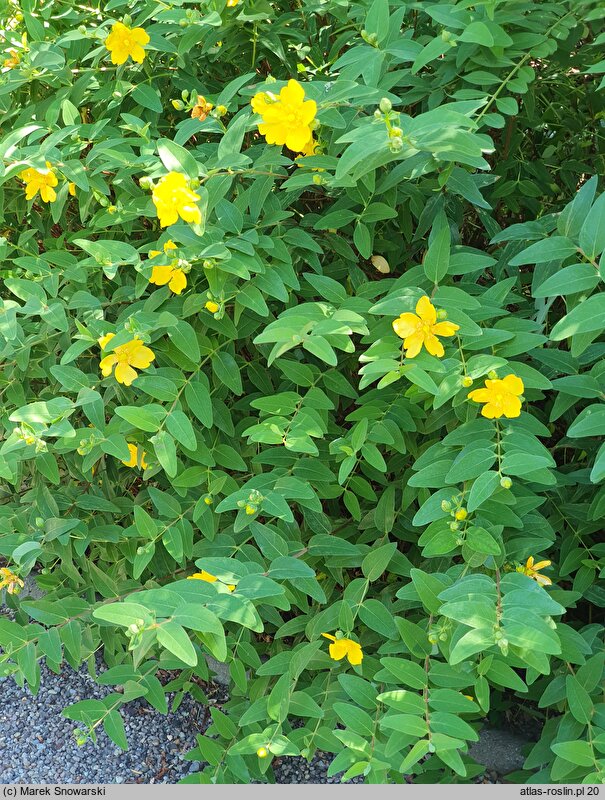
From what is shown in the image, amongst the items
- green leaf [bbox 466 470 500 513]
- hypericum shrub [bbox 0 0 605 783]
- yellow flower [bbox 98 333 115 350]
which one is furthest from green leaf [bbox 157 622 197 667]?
yellow flower [bbox 98 333 115 350]

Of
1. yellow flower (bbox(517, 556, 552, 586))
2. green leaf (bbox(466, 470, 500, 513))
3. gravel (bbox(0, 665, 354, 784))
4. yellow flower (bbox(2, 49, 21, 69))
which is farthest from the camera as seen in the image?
gravel (bbox(0, 665, 354, 784))

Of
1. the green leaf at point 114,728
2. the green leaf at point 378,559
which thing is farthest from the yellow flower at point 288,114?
the green leaf at point 114,728

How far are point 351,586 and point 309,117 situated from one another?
0.85 meters

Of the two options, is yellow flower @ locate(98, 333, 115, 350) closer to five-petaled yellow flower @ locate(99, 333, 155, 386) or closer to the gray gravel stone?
five-petaled yellow flower @ locate(99, 333, 155, 386)

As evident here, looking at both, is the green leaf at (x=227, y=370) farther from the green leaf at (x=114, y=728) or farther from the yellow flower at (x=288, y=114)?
the green leaf at (x=114, y=728)

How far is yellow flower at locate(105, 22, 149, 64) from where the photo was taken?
4.80ft

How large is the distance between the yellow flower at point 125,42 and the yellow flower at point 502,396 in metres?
0.94

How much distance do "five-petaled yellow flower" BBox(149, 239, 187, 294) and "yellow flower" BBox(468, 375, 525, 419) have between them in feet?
1.83

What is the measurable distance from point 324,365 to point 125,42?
2.48 feet

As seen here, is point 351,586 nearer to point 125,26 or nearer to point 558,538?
point 558,538

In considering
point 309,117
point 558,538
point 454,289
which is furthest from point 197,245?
point 558,538

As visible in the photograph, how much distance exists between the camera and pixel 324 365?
1.61 m

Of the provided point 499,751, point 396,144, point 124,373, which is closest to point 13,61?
point 124,373

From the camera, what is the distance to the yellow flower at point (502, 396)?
121cm
